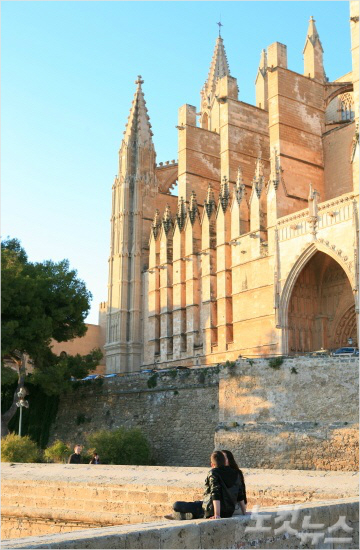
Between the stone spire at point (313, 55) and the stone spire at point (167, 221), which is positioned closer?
the stone spire at point (313, 55)

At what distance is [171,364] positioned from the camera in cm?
2872

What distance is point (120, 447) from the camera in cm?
1878

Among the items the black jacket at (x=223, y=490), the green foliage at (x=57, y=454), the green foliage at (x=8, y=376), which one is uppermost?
the green foliage at (x=8, y=376)

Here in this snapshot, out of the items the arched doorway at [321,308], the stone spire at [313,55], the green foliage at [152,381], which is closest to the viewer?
the green foliage at [152,381]

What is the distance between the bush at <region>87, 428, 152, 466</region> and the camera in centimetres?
1858

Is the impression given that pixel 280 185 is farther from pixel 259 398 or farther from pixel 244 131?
pixel 259 398

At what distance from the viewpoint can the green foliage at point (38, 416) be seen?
24719 mm

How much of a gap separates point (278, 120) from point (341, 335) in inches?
328

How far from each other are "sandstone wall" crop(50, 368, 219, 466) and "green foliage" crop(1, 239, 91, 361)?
2.42 metres

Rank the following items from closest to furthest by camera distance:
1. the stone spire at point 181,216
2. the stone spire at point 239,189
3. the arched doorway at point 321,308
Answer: the arched doorway at point 321,308
the stone spire at point 239,189
the stone spire at point 181,216

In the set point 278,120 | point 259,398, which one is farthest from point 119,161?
point 259,398

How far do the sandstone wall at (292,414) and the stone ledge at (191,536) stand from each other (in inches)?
393

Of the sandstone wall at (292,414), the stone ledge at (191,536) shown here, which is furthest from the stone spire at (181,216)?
the stone ledge at (191,536)

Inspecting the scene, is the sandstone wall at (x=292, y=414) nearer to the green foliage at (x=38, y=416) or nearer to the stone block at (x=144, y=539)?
the green foliage at (x=38, y=416)
